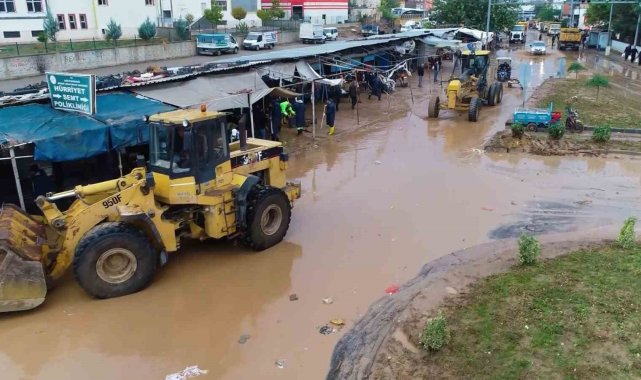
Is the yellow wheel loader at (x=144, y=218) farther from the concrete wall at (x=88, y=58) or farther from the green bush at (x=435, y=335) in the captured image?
the concrete wall at (x=88, y=58)

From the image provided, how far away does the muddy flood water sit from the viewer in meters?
7.06

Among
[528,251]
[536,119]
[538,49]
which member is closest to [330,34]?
[538,49]

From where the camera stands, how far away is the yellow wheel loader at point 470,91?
21109 millimetres

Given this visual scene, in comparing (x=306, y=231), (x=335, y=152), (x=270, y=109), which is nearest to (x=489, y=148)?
(x=335, y=152)

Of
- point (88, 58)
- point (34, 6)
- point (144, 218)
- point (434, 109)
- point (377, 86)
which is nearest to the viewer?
point (144, 218)

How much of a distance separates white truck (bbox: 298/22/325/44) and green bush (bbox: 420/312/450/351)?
4601 cm

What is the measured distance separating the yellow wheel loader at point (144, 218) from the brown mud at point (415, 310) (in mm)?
2896

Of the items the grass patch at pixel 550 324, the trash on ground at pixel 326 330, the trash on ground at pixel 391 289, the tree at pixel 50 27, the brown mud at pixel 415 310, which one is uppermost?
the tree at pixel 50 27

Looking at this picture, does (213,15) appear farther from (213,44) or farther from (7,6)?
(7,6)

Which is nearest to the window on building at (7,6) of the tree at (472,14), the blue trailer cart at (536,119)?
the blue trailer cart at (536,119)

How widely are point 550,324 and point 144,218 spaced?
230 inches

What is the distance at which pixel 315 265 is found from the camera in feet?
31.1

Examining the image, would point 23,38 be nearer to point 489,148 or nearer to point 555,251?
point 489,148

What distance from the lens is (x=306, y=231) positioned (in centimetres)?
1086
